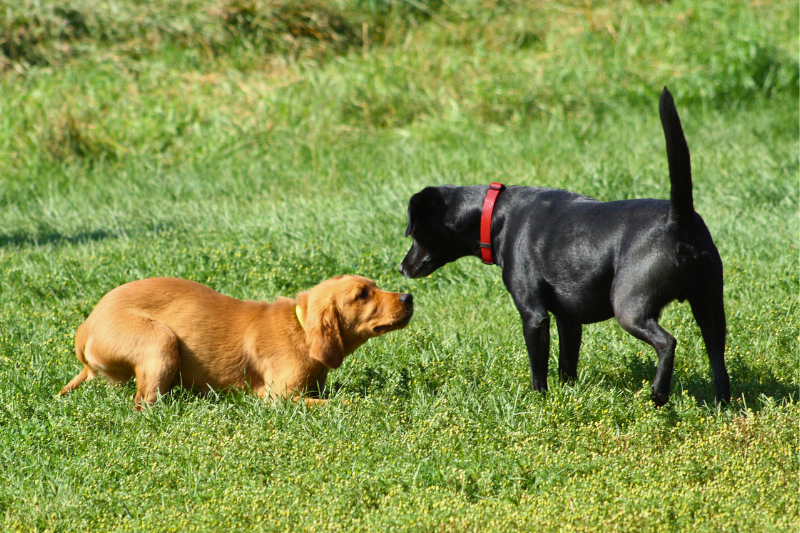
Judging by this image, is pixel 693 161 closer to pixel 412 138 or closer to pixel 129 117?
pixel 412 138

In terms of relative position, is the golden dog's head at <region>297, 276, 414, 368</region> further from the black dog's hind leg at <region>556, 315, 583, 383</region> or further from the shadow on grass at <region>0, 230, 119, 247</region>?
the shadow on grass at <region>0, 230, 119, 247</region>

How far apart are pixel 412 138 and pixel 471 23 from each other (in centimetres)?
442

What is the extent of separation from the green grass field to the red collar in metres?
0.68

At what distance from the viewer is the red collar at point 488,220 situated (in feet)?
14.6

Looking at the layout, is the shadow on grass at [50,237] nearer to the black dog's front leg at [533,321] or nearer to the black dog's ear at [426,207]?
the black dog's ear at [426,207]

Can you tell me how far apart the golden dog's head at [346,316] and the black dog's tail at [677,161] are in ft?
5.13

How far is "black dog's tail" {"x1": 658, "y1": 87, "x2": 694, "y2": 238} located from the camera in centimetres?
350

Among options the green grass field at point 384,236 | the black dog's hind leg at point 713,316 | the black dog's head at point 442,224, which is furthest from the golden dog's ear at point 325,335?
the black dog's hind leg at point 713,316

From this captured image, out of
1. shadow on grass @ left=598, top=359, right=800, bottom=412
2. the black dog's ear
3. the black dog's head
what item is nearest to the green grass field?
shadow on grass @ left=598, top=359, right=800, bottom=412

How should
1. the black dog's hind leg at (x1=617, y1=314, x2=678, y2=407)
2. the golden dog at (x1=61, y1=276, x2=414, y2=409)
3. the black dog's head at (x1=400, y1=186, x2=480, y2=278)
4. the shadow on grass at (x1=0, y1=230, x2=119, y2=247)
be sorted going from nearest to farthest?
the black dog's hind leg at (x1=617, y1=314, x2=678, y2=407) < the golden dog at (x1=61, y1=276, x2=414, y2=409) < the black dog's head at (x1=400, y1=186, x2=480, y2=278) < the shadow on grass at (x1=0, y1=230, x2=119, y2=247)

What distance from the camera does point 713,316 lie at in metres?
3.80

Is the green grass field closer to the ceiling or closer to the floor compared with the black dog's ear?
closer to the floor

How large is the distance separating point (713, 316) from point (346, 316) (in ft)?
6.09

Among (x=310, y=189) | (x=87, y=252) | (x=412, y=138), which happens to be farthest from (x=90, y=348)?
(x=412, y=138)
